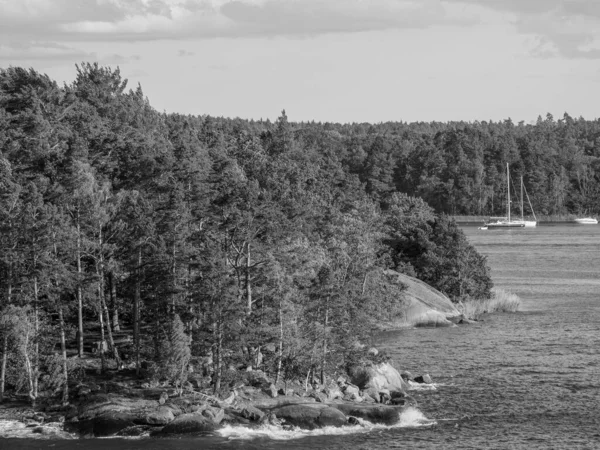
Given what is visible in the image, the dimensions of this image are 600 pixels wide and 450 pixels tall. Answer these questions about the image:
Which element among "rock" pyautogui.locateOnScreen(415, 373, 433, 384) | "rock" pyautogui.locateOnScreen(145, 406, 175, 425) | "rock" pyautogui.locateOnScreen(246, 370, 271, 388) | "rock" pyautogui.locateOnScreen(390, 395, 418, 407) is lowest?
"rock" pyautogui.locateOnScreen(390, 395, 418, 407)

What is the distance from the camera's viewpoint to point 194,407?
54844 millimetres

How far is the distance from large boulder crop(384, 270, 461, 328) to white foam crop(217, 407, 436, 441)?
3230cm

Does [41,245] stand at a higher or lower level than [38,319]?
higher

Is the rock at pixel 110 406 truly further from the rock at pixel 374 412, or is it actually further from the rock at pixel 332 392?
the rock at pixel 374 412

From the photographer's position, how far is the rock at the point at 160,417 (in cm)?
5328

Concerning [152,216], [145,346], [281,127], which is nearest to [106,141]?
[152,216]

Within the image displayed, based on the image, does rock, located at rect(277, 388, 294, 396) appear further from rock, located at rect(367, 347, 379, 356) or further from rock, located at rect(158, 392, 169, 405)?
rock, located at rect(158, 392, 169, 405)

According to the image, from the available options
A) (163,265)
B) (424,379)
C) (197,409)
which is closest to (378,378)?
(424,379)

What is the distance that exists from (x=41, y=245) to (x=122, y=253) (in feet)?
22.1

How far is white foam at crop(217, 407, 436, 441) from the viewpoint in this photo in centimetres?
5247

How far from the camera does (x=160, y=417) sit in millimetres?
53438

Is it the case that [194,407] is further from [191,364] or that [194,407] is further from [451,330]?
[451,330]

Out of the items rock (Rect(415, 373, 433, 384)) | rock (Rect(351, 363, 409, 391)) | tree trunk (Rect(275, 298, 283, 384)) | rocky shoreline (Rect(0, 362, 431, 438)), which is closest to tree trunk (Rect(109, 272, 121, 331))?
rocky shoreline (Rect(0, 362, 431, 438))

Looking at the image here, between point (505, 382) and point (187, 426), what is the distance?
23.2m
